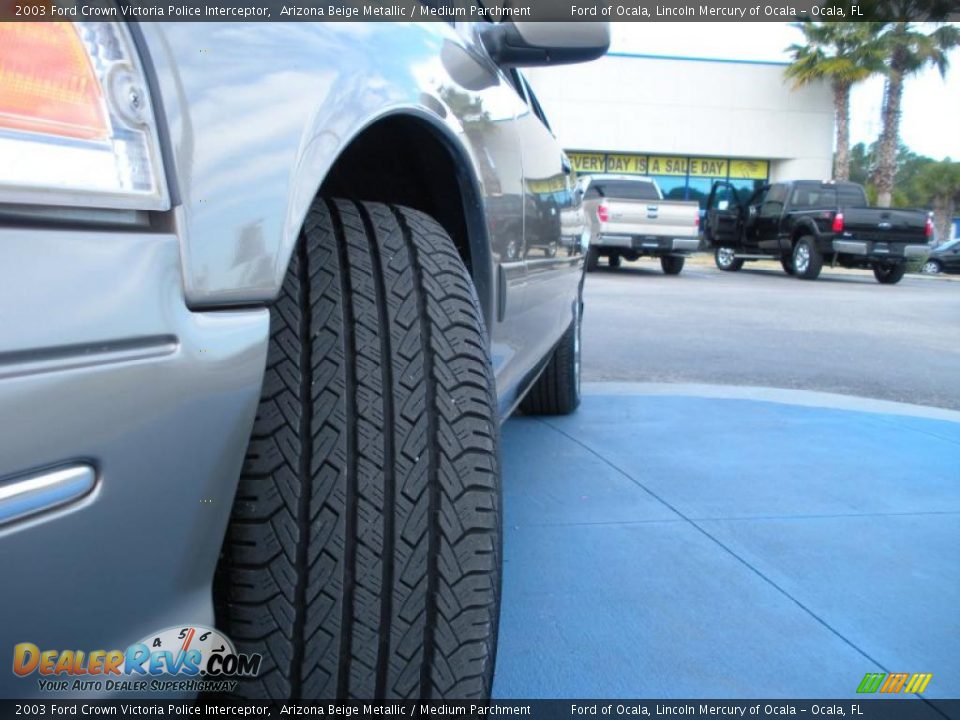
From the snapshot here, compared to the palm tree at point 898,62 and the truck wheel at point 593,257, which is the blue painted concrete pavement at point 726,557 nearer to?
the truck wheel at point 593,257

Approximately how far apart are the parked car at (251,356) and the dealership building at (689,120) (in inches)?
1035

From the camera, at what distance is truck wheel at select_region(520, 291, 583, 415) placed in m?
4.05

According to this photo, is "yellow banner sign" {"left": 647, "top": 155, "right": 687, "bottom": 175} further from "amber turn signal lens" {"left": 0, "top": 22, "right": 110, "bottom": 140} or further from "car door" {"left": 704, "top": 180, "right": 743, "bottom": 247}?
"amber turn signal lens" {"left": 0, "top": 22, "right": 110, "bottom": 140}

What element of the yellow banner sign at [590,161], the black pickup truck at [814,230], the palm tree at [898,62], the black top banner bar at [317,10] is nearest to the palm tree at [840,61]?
the palm tree at [898,62]

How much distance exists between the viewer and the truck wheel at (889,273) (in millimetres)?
16453

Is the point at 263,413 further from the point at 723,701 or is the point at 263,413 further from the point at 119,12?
the point at 723,701

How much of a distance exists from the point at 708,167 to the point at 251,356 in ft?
99.2

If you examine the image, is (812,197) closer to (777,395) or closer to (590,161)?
(590,161)

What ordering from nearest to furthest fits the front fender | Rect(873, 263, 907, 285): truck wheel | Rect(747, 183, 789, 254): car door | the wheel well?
the front fender → the wheel well → Rect(873, 263, 907, 285): truck wheel → Rect(747, 183, 789, 254): car door

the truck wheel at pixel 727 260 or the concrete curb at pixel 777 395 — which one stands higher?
the concrete curb at pixel 777 395

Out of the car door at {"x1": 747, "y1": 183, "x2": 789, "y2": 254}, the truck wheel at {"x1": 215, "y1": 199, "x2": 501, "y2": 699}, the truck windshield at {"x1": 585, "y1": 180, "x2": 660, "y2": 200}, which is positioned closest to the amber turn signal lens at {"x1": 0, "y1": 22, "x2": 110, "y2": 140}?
the truck wheel at {"x1": 215, "y1": 199, "x2": 501, "y2": 699}

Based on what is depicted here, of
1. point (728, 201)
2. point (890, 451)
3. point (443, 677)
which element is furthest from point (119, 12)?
point (728, 201)

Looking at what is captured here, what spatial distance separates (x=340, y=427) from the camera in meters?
1.23

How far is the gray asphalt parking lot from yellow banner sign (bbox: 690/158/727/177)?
24.9 meters
